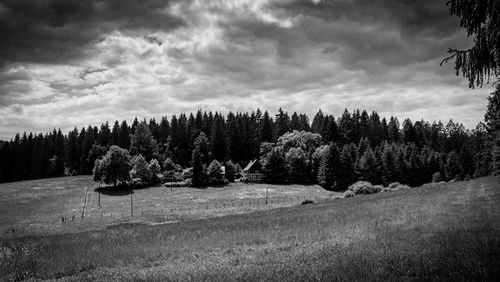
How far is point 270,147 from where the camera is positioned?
134375mm

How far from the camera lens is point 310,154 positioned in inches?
4619

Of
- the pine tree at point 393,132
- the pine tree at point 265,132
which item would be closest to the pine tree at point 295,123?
the pine tree at point 265,132


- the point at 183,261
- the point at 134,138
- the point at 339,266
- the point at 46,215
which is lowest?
the point at 46,215

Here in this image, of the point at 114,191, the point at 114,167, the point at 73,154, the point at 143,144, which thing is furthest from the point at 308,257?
the point at 73,154

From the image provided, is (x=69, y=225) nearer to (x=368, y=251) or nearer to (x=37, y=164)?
(x=368, y=251)

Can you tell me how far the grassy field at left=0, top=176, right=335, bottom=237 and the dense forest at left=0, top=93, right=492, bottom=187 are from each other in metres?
16.3

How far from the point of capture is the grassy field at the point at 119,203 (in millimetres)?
61000

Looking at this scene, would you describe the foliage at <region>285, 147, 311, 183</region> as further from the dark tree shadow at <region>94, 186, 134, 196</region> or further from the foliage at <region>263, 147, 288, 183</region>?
the dark tree shadow at <region>94, 186, 134, 196</region>

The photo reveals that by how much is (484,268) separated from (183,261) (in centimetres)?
1038

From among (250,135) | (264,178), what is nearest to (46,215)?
(264,178)

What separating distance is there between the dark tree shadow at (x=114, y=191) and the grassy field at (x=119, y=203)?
0.28m

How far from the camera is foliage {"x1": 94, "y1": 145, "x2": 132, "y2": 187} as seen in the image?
104900 mm

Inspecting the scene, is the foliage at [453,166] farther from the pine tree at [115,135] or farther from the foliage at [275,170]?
the pine tree at [115,135]

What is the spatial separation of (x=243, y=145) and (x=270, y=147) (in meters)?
11.8
